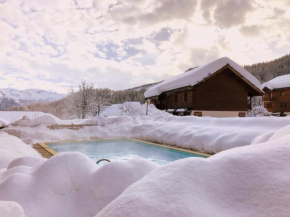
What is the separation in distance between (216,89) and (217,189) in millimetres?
20823

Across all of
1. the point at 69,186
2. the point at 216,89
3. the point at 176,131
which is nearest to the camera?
the point at 69,186

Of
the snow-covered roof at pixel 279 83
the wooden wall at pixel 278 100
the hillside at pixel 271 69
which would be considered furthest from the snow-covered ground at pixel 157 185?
the hillside at pixel 271 69

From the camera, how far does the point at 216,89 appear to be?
20875 mm

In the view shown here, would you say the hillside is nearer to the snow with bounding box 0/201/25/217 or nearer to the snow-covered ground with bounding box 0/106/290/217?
the snow-covered ground with bounding box 0/106/290/217

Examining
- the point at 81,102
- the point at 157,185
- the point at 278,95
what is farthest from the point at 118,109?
the point at 157,185

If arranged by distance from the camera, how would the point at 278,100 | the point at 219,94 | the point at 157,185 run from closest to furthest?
the point at 157,185 → the point at 219,94 → the point at 278,100

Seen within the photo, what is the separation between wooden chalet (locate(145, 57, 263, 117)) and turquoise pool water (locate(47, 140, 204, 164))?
9.59 metres

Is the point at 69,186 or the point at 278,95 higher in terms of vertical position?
the point at 278,95

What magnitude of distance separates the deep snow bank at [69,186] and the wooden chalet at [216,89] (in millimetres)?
16911

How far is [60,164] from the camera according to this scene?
2359mm

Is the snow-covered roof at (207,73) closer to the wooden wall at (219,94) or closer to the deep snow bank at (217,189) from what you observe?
the wooden wall at (219,94)

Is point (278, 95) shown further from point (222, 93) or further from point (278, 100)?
point (222, 93)

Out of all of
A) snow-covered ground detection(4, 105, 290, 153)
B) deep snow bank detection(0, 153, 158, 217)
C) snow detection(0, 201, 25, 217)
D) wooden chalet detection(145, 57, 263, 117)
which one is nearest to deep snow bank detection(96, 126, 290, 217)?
snow detection(0, 201, 25, 217)

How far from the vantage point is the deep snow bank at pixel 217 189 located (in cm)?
104
